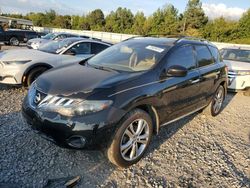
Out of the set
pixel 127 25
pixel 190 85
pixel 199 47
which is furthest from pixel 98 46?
pixel 127 25

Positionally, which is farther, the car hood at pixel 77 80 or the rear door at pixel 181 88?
the rear door at pixel 181 88

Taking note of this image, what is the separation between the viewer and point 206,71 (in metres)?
5.14

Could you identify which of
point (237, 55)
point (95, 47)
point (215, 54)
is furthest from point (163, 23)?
point (215, 54)

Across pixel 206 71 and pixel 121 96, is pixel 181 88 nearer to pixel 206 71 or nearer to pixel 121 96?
pixel 206 71

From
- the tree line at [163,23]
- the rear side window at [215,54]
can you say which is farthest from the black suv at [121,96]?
the tree line at [163,23]

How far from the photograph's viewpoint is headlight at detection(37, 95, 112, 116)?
10.3 ft

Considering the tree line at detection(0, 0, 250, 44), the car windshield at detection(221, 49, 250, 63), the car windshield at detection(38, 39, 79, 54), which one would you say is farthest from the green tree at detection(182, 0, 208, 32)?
the car windshield at detection(38, 39, 79, 54)

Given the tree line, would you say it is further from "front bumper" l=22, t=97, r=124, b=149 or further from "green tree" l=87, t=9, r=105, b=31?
"front bumper" l=22, t=97, r=124, b=149

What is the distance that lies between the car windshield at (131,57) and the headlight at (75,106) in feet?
3.37

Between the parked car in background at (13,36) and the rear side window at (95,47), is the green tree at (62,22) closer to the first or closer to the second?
the parked car in background at (13,36)

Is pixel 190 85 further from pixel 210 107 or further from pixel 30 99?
pixel 30 99

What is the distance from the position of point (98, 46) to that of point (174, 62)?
4.45 meters

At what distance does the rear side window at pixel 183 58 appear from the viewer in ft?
14.0

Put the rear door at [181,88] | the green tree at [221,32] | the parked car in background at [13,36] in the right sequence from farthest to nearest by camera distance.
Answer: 1. the green tree at [221,32]
2. the parked car in background at [13,36]
3. the rear door at [181,88]
